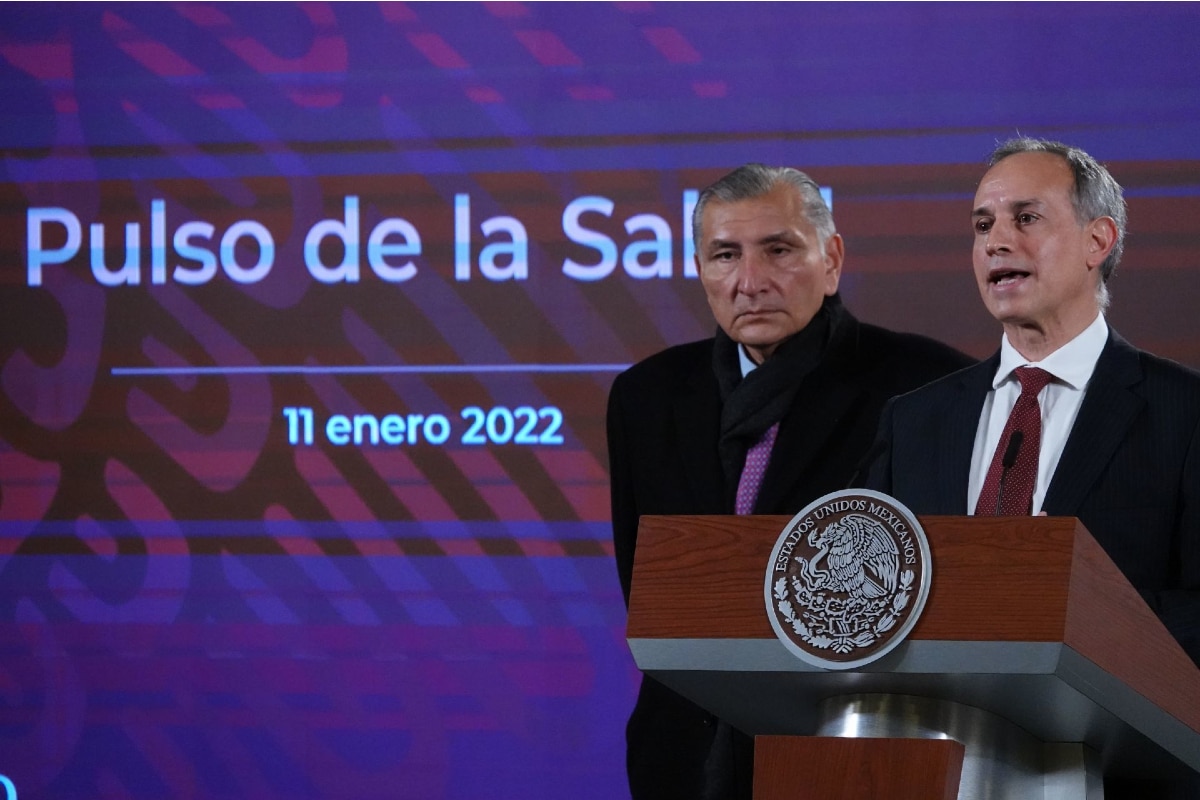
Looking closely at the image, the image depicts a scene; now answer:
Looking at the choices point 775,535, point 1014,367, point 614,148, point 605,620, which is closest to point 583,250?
point 614,148

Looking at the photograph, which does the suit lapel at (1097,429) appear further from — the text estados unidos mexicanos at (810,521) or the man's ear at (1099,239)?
the text estados unidos mexicanos at (810,521)

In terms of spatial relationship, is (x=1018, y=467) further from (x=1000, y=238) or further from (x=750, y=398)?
(x=750, y=398)

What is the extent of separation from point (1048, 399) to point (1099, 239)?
275 mm

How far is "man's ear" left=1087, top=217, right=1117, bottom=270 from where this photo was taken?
232cm

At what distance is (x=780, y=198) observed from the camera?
124 inches

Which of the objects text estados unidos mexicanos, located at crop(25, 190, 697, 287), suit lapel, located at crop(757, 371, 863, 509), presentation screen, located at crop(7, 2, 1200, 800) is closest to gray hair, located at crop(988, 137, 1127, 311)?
suit lapel, located at crop(757, 371, 863, 509)

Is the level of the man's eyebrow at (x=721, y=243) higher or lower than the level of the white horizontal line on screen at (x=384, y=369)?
higher

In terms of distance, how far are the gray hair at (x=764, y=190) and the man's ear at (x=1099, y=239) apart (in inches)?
34.9

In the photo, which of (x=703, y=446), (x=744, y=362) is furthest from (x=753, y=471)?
(x=744, y=362)

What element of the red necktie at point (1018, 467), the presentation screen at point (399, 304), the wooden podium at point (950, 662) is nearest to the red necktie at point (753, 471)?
the red necktie at point (1018, 467)

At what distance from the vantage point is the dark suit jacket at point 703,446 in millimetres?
2990

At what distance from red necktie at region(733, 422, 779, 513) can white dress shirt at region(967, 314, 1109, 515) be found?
734 millimetres

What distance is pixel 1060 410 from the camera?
2.22 m

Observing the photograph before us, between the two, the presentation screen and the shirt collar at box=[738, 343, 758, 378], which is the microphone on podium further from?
the presentation screen
